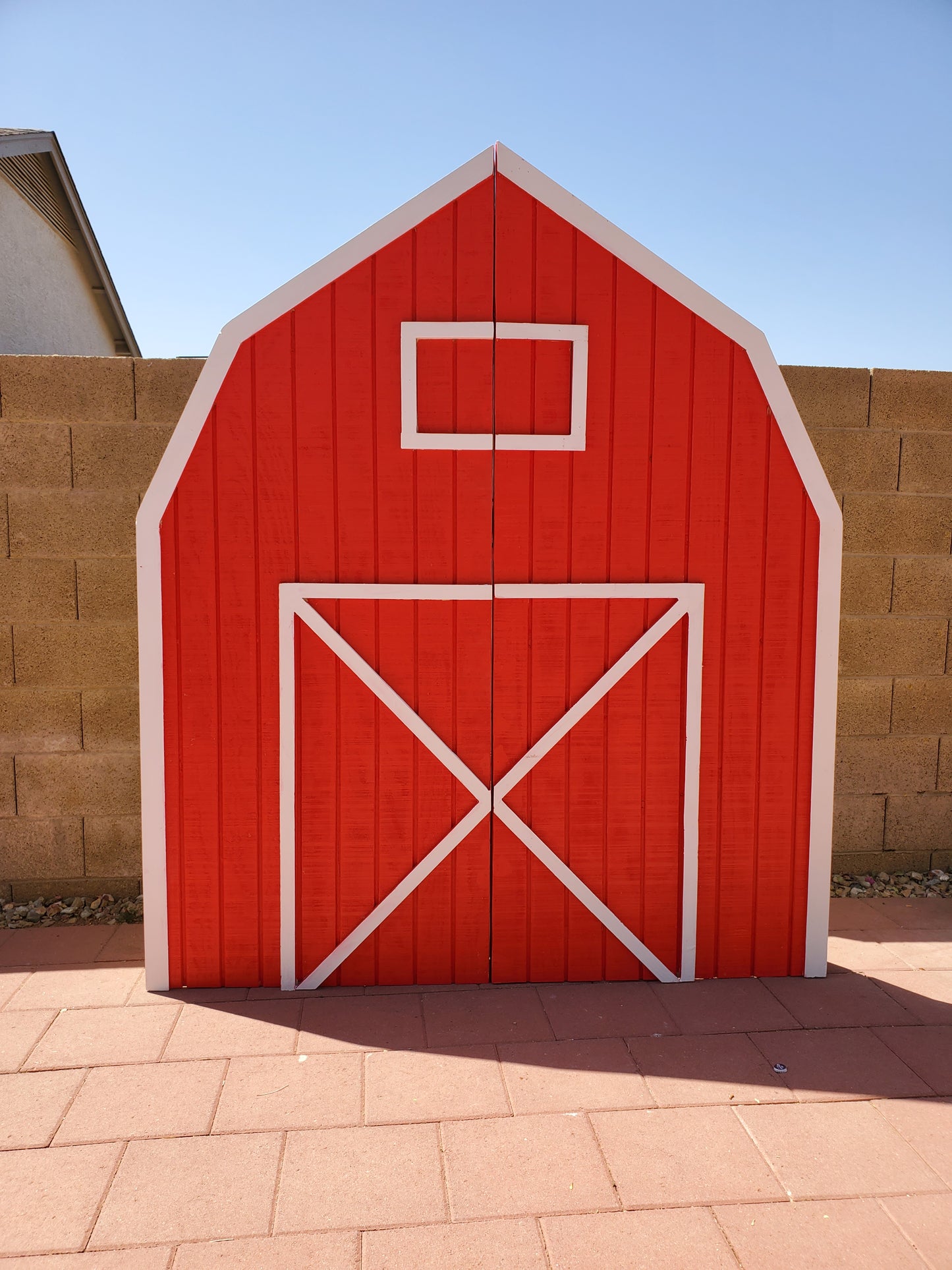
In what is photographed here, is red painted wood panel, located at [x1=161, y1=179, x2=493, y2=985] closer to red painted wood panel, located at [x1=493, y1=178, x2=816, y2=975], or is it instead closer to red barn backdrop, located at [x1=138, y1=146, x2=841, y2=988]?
red barn backdrop, located at [x1=138, y1=146, x2=841, y2=988]

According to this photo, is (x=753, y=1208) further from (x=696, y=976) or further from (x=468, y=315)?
(x=468, y=315)

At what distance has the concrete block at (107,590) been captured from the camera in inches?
179

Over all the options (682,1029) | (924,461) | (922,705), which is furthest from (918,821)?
(682,1029)

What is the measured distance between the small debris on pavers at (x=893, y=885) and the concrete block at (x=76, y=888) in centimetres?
426

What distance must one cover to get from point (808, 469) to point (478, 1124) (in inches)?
122

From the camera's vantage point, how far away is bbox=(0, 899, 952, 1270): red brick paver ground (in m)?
2.39

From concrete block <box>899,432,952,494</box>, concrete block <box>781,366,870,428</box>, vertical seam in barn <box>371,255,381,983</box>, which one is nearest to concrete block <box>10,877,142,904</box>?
vertical seam in barn <box>371,255,381,983</box>

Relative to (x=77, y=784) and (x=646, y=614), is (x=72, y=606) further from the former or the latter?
(x=646, y=614)

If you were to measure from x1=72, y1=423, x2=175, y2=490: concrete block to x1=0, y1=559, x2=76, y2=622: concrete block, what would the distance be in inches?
19.3

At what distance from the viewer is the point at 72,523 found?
450cm

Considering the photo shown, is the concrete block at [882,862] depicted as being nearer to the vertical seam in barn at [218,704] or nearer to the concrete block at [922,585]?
the concrete block at [922,585]

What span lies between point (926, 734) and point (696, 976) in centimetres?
236

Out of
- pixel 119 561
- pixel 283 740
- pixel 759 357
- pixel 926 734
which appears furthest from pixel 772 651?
pixel 119 561

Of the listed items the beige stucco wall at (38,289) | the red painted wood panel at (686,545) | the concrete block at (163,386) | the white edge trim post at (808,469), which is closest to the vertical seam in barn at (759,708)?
the red painted wood panel at (686,545)
